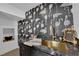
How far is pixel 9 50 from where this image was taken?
1.33 m

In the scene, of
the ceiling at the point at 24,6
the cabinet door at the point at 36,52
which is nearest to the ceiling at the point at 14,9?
the ceiling at the point at 24,6

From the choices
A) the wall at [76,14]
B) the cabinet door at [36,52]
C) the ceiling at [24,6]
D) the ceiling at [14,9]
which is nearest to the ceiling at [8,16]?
the ceiling at [14,9]

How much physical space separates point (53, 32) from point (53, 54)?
0.86 feet

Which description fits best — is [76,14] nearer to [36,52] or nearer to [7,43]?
[36,52]

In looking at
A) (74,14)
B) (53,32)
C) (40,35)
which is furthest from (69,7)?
(40,35)

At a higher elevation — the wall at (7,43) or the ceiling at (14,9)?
the ceiling at (14,9)

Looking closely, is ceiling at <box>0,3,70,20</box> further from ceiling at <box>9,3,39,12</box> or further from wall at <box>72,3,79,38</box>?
wall at <box>72,3,79,38</box>

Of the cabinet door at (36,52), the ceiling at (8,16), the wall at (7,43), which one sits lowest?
the cabinet door at (36,52)

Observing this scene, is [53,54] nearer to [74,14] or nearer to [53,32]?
[53,32]

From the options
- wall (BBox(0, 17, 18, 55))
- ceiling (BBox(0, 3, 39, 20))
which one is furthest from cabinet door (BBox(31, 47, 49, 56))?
ceiling (BBox(0, 3, 39, 20))

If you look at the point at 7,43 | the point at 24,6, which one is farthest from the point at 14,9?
the point at 7,43

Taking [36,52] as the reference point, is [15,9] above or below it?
above

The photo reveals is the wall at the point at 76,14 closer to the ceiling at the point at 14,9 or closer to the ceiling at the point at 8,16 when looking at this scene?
the ceiling at the point at 14,9

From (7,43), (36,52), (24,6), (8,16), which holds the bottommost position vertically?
(36,52)
